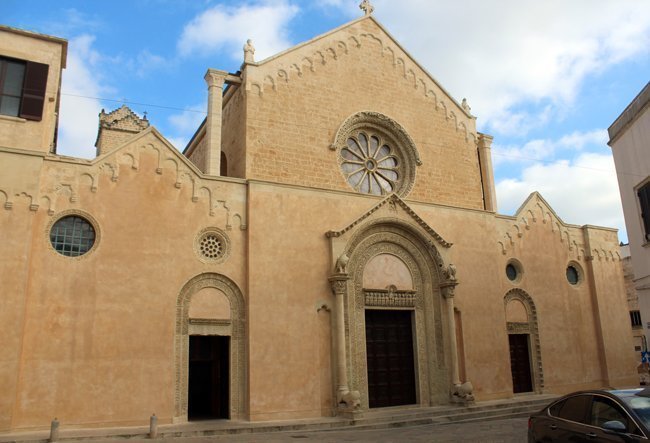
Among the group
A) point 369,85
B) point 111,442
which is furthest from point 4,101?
point 369,85

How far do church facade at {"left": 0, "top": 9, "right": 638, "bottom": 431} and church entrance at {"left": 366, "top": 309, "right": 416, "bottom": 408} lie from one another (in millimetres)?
63

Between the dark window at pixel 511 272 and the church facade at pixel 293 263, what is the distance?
15cm

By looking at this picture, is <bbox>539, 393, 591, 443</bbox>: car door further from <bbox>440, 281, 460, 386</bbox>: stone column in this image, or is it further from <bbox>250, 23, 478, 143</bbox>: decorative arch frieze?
<bbox>250, 23, 478, 143</bbox>: decorative arch frieze

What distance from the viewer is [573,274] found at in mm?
23562

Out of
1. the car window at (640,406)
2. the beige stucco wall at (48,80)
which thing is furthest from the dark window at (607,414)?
the beige stucco wall at (48,80)

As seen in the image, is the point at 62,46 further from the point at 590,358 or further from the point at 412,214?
the point at 590,358

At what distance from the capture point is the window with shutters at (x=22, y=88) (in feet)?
47.5

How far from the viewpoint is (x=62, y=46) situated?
15.5 meters

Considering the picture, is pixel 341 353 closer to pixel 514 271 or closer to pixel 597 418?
pixel 514 271

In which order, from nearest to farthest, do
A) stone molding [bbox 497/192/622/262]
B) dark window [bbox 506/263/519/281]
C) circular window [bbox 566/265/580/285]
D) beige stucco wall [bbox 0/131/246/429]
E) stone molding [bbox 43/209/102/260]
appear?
beige stucco wall [bbox 0/131/246/429] < stone molding [bbox 43/209/102/260] < dark window [bbox 506/263/519/281] < stone molding [bbox 497/192/622/262] < circular window [bbox 566/265/580/285]

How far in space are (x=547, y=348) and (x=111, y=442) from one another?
53.1ft

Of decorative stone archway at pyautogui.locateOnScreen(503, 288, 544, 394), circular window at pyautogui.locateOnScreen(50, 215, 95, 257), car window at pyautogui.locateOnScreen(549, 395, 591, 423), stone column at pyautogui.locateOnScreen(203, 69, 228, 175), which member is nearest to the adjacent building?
decorative stone archway at pyautogui.locateOnScreen(503, 288, 544, 394)

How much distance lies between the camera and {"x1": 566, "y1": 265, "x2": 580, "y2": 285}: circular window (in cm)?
2334

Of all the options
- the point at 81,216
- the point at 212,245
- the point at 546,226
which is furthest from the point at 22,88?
the point at 546,226
